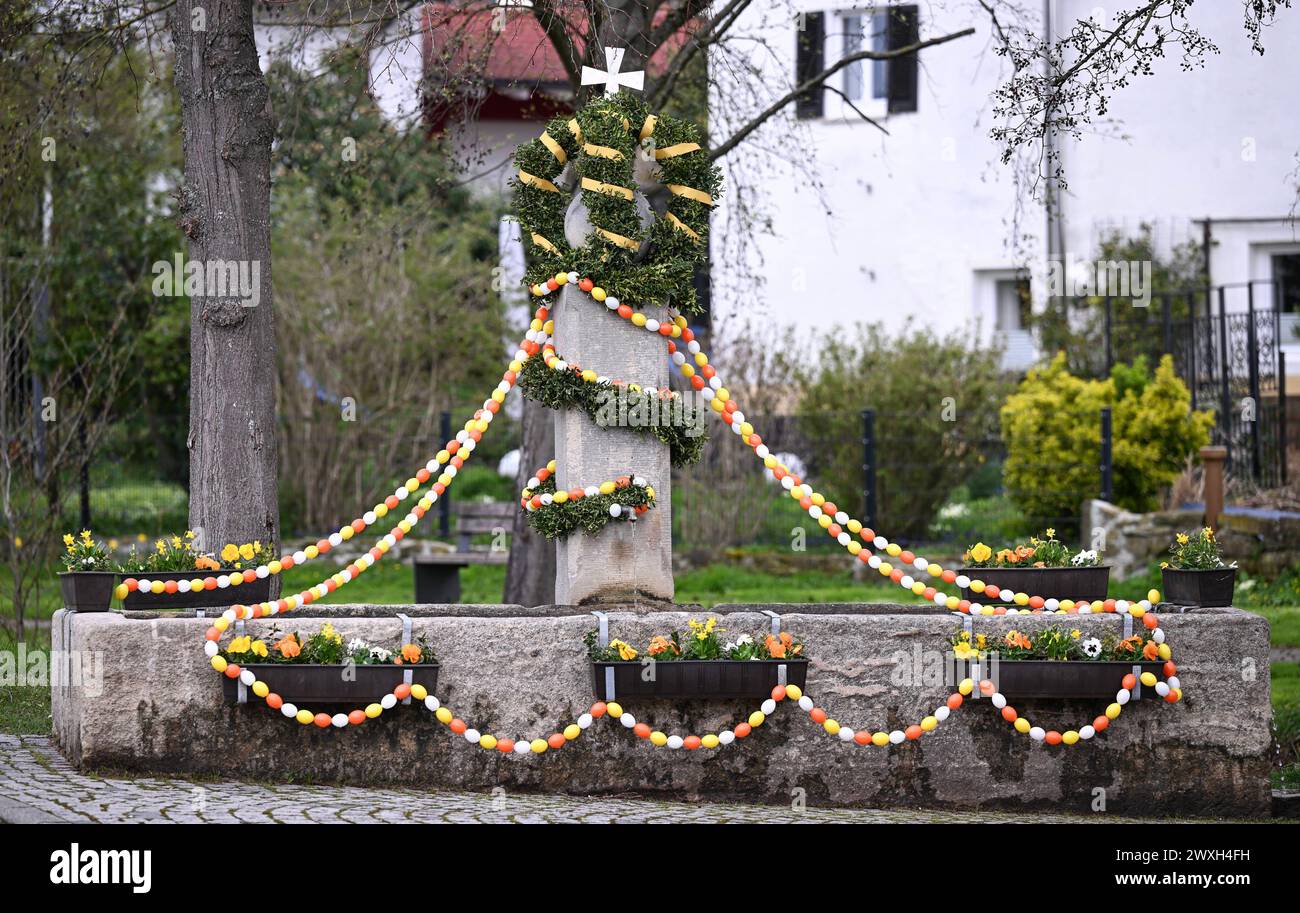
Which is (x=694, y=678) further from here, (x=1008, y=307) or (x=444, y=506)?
(x=1008, y=307)

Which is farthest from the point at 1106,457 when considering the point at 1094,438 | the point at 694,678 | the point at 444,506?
the point at 694,678

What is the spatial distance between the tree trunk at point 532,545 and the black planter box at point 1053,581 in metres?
4.54

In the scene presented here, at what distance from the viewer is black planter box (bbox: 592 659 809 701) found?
Result: 6902 mm

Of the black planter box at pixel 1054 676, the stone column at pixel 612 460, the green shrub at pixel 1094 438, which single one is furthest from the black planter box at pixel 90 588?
the green shrub at pixel 1094 438

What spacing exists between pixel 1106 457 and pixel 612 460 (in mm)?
8892

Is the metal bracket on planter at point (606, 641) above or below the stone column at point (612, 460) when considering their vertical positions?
below

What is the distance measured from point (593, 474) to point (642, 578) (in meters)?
0.56

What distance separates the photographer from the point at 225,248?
866cm

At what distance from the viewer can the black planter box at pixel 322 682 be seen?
6.75m

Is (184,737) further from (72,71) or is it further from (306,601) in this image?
(72,71)

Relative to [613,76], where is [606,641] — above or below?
below

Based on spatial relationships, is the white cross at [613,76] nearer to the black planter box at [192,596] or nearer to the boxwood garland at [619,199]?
the boxwood garland at [619,199]

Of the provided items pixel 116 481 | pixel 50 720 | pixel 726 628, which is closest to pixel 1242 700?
pixel 726 628

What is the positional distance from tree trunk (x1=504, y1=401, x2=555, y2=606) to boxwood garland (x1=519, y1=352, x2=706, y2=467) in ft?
11.7
